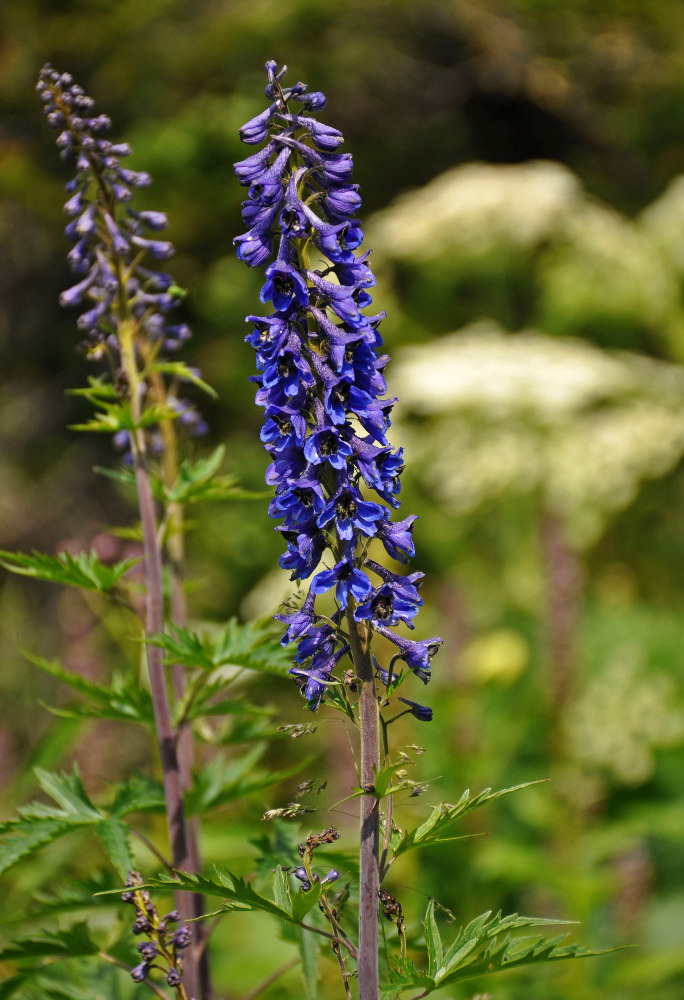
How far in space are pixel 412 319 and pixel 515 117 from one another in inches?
124

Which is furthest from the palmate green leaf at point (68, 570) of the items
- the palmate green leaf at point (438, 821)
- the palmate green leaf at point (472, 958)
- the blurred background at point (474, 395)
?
the blurred background at point (474, 395)

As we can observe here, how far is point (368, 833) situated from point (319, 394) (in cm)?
69

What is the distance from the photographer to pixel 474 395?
6.18 meters

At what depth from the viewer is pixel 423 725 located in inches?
192

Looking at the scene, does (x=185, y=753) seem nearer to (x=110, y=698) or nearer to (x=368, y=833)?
(x=110, y=698)

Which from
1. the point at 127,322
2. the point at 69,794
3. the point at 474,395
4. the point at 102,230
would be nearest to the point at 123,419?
the point at 127,322

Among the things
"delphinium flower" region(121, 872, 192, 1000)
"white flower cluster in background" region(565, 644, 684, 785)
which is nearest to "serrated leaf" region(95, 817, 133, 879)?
"delphinium flower" region(121, 872, 192, 1000)

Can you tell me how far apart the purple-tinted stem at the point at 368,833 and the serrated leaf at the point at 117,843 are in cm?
49

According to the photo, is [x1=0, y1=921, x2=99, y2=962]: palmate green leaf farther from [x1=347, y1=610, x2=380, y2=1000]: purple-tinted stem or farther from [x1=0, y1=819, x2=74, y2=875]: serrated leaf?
[x1=347, y1=610, x2=380, y2=1000]: purple-tinted stem

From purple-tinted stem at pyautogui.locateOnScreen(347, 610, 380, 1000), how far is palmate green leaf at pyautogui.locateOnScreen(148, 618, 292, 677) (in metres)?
0.37

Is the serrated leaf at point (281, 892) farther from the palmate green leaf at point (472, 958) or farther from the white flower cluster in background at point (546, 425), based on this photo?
the white flower cluster in background at point (546, 425)

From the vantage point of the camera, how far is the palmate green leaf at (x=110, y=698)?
1836 mm

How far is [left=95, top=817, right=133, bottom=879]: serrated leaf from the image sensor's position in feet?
5.31

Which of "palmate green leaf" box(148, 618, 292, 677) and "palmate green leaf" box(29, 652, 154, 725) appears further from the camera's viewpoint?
"palmate green leaf" box(29, 652, 154, 725)
